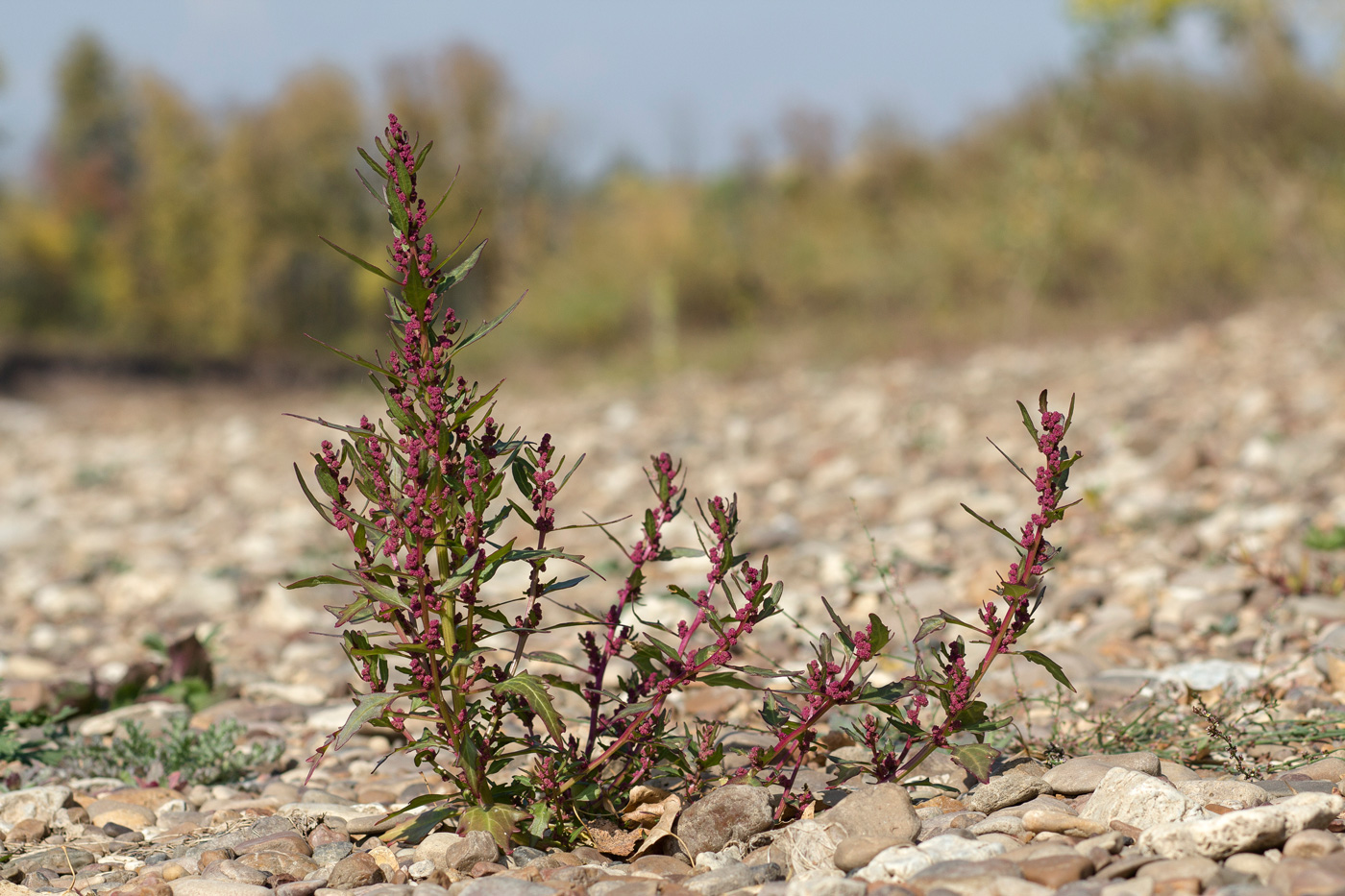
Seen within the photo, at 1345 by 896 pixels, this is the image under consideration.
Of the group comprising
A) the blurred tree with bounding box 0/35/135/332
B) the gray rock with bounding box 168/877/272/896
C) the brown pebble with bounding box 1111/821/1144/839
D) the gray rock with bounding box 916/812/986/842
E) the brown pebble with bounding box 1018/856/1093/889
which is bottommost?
the brown pebble with bounding box 1018/856/1093/889

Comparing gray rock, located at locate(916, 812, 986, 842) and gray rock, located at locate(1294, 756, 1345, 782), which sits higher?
gray rock, located at locate(916, 812, 986, 842)

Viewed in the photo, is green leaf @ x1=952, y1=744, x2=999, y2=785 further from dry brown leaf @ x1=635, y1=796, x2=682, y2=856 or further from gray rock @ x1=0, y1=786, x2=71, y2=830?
gray rock @ x1=0, y1=786, x2=71, y2=830

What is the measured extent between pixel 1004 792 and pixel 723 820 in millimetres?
487

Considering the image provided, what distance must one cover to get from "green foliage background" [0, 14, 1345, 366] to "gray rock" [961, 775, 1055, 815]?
803cm

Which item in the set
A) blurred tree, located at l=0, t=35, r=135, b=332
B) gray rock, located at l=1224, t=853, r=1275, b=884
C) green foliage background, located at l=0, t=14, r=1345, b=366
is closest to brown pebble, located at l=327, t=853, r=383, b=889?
gray rock, located at l=1224, t=853, r=1275, b=884

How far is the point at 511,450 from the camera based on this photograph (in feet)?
6.19

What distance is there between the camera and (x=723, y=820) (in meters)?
2.00

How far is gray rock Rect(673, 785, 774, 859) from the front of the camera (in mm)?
1996

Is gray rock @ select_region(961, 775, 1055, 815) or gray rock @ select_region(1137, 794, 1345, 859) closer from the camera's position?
gray rock @ select_region(1137, 794, 1345, 859)

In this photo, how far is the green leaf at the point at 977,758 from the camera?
6.31 feet

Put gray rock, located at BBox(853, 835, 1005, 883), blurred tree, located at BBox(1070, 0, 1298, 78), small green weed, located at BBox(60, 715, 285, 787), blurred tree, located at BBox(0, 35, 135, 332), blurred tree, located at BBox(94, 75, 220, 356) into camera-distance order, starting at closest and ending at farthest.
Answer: gray rock, located at BBox(853, 835, 1005, 883), small green weed, located at BBox(60, 715, 285, 787), blurred tree, located at BBox(1070, 0, 1298, 78), blurred tree, located at BBox(94, 75, 220, 356), blurred tree, located at BBox(0, 35, 135, 332)

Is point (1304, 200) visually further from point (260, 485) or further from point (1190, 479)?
point (260, 485)

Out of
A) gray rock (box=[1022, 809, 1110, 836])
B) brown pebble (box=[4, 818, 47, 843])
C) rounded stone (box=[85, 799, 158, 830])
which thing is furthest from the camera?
rounded stone (box=[85, 799, 158, 830])

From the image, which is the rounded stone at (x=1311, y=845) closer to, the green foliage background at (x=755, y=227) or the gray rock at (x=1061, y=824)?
the gray rock at (x=1061, y=824)
